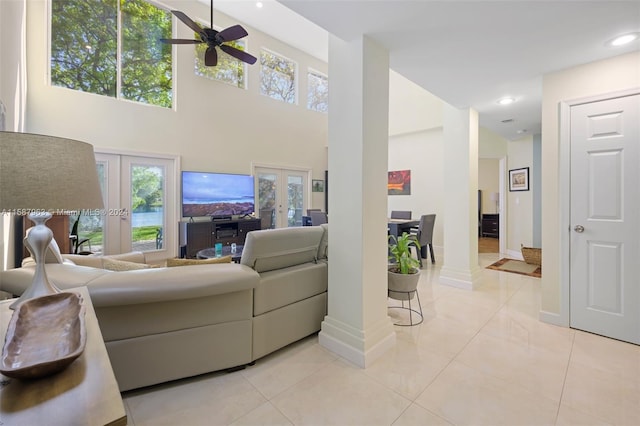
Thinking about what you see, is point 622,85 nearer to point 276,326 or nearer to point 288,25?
point 276,326

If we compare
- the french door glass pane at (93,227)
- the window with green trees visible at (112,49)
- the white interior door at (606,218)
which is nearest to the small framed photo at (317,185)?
the window with green trees visible at (112,49)

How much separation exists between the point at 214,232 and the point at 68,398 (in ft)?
16.0

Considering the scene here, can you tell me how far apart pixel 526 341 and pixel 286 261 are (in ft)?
6.76

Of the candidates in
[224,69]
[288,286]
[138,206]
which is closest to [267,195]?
[138,206]

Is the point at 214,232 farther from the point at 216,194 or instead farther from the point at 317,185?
the point at 317,185

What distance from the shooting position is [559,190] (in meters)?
2.55

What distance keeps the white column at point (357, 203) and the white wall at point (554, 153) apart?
164 centimetres

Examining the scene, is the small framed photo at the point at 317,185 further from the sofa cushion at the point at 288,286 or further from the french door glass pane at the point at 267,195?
the sofa cushion at the point at 288,286

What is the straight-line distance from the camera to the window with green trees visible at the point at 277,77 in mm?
6406

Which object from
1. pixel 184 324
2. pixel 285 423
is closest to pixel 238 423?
pixel 285 423

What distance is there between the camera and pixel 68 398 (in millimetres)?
590

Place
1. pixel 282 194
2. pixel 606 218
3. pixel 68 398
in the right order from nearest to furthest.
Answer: pixel 68 398
pixel 606 218
pixel 282 194

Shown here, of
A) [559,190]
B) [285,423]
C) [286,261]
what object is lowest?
[285,423]

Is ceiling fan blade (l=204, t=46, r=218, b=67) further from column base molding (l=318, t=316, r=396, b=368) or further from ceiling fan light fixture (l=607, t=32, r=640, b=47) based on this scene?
ceiling fan light fixture (l=607, t=32, r=640, b=47)
